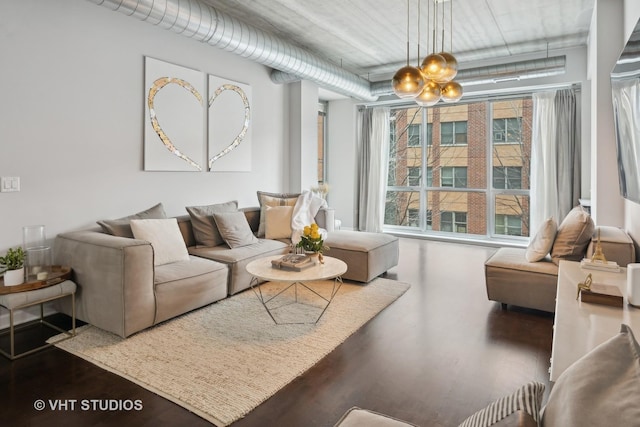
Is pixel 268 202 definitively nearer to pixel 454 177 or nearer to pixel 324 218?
pixel 324 218

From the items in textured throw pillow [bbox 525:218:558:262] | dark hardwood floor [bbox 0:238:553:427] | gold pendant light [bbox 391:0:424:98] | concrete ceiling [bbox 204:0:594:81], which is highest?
concrete ceiling [bbox 204:0:594:81]

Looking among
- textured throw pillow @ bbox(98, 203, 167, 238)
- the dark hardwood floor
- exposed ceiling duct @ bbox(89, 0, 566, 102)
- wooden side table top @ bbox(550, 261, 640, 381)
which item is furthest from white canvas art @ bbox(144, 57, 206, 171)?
wooden side table top @ bbox(550, 261, 640, 381)

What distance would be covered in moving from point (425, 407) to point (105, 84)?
3.82m

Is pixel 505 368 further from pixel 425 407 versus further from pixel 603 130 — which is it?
pixel 603 130

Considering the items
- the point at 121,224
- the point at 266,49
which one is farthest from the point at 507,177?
the point at 121,224

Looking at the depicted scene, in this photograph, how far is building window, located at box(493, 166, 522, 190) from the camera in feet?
21.3

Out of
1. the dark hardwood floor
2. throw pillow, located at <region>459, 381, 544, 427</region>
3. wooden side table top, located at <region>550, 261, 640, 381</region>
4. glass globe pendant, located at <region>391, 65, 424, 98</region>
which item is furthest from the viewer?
glass globe pendant, located at <region>391, 65, 424, 98</region>

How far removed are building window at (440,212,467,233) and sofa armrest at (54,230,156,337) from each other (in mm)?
5696

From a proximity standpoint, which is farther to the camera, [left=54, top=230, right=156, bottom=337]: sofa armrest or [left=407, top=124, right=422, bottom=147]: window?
[left=407, top=124, right=422, bottom=147]: window

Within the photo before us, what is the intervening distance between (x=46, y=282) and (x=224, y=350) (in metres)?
1.36

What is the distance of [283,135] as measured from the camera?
607 cm

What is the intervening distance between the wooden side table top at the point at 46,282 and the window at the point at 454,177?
20.1 feet

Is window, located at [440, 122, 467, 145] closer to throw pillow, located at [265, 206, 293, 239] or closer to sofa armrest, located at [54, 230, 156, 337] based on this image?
throw pillow, located at [265, 206, 293, 239]

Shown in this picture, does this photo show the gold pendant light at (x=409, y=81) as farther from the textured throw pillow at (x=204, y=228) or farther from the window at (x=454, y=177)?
the window at (x=454, y=177)
